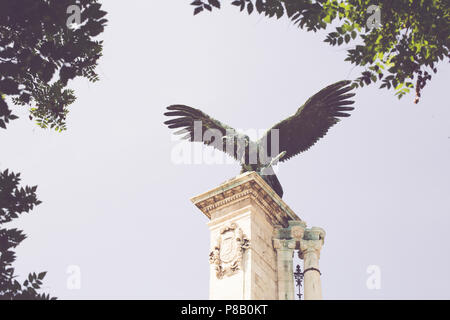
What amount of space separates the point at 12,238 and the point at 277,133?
37.1ft

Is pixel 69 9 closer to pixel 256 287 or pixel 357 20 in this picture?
pixel 357 20

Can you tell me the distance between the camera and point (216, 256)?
574 inches

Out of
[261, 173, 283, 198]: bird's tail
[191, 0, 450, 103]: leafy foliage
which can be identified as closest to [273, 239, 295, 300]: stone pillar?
[261, 173, 283, 198]: bird's tail

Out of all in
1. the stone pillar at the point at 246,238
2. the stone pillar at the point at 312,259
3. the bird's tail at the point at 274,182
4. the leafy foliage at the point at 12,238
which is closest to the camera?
the leafy foliage at the point at 12,238

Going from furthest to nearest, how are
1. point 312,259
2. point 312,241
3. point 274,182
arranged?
point 274,182 → point 312,241 → point 312,259

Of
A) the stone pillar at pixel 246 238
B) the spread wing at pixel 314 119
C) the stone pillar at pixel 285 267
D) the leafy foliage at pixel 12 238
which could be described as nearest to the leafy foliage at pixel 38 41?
the leafy foliage at pixel 12 238

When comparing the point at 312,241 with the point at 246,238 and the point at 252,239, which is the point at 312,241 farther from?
the point at 246,238

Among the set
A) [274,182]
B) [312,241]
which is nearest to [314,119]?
[274,182]

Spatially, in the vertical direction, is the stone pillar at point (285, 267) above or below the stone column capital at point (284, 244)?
below

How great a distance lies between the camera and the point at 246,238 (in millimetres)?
14391

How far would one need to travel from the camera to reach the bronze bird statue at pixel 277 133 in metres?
16.5

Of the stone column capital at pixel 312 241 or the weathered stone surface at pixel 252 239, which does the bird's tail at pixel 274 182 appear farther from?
the stone column capital at pixel 312 241

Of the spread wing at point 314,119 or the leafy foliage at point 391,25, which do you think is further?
the spread wing at point 314,119
